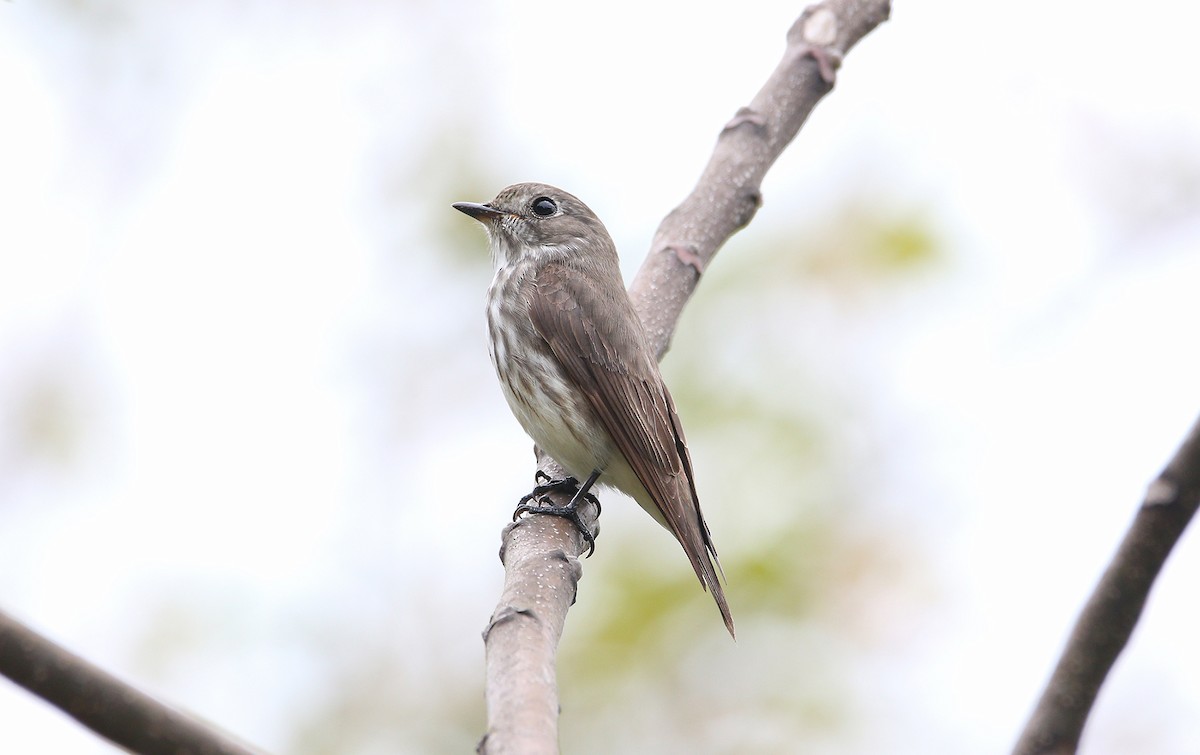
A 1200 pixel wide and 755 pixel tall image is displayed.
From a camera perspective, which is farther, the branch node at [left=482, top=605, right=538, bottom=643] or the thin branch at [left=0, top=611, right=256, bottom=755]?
the branch node at [left=482, top=605, right=538, bottom=643]

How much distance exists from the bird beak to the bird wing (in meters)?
0.80

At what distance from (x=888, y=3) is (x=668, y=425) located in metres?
1.72

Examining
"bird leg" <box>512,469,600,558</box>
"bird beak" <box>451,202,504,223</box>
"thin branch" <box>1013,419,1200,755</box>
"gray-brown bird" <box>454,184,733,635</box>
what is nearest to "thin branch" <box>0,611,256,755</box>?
"thin branch" <box>1013,419,1200,755</box>

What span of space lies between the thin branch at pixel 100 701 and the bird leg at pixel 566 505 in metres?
2.11

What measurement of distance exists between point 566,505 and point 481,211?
1786mm

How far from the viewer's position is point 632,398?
14.2 ft

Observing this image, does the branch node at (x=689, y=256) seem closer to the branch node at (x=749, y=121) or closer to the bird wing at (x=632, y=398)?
the bird wing at (x=632, y=398)

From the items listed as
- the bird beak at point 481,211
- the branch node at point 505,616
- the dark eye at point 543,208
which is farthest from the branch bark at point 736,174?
the bird beak at point 481,211

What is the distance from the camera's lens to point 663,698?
573 centimetres

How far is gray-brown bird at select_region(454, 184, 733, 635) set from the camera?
420 centimetres

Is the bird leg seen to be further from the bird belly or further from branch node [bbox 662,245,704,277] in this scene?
branch node [bbox 662,245,704,277]

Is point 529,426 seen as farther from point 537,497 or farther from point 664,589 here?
point 664,589

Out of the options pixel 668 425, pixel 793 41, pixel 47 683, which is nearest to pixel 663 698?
pixel 668 425

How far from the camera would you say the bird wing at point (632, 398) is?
4141 millimetres
